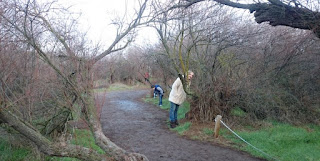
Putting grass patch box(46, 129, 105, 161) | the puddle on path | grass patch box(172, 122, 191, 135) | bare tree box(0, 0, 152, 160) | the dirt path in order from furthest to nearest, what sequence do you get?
1. the puddle on path
2. grass patch box(172, 122, 191, 135)
3. grass patch box(46, 129, 105, 161)
4. the dirt path
5. bare tree box(0, 0, 152, 160)

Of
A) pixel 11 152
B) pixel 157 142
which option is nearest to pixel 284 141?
pixel 157 142

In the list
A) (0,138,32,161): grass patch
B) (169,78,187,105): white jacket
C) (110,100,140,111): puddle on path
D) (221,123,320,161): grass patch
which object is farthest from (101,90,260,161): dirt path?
(110,100,140,111): puddle on path

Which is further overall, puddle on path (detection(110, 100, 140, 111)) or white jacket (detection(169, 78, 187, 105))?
puddle on path (detection(110, 100, 140, 111))

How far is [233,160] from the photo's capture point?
582 centimetres

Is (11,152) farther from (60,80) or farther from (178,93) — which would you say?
(178,93)

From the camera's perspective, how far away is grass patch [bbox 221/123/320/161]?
6.07m

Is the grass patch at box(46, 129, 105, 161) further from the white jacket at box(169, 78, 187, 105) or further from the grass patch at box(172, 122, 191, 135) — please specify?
the white jacket at box(169, 78, 187, 105)

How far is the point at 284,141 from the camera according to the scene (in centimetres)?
694

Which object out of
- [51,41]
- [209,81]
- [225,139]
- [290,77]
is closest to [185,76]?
[209,81]

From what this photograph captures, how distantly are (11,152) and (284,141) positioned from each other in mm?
6448

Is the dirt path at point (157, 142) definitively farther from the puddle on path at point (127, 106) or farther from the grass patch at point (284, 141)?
the puddle on path at point (127, 106)

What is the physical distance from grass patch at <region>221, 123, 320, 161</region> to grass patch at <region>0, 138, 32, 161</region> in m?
4.90

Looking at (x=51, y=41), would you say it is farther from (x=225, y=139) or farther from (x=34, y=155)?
(x=225, y=139)

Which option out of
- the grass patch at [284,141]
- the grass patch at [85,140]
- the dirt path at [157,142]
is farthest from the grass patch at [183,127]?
the grass patch at [85,140]
